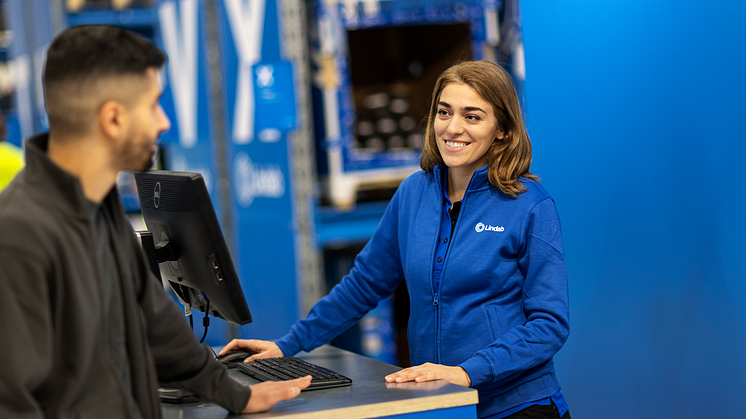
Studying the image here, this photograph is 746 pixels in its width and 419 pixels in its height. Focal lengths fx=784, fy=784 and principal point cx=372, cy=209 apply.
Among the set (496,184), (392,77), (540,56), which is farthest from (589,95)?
(392,77)

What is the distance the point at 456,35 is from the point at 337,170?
3.66 ft

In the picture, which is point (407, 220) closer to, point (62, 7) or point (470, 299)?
point (470, 299)

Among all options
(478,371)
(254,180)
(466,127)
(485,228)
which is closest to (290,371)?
(478,371)

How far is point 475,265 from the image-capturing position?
5.97ft

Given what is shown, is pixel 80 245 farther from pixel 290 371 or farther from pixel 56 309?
pixel 290 371

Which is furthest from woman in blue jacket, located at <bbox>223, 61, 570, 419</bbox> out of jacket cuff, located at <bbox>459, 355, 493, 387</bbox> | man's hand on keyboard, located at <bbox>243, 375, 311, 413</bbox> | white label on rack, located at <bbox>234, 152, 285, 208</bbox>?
white label on rack, located at <bbox>234, 152, 285, 208</bbox>

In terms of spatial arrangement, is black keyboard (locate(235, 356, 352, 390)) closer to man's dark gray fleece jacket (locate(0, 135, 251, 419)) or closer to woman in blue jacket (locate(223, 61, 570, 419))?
woman in blue jacket (locate(223, 61, 570, 419))

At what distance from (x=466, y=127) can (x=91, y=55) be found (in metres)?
1.00

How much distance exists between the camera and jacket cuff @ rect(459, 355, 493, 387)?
5.43 feet

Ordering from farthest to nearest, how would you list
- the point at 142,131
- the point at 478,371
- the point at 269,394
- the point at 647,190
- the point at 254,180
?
the point at 254,180, the point at 647,190, the point at 478,371, the point at 269,394, the point at 142,131

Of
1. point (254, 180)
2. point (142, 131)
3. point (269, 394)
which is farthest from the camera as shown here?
point (254, 180)

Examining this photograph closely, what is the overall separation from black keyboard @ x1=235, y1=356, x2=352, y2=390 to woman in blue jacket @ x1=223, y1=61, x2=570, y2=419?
3.3 inches

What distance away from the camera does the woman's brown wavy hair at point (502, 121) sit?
1896mm

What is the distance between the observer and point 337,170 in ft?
15.6
